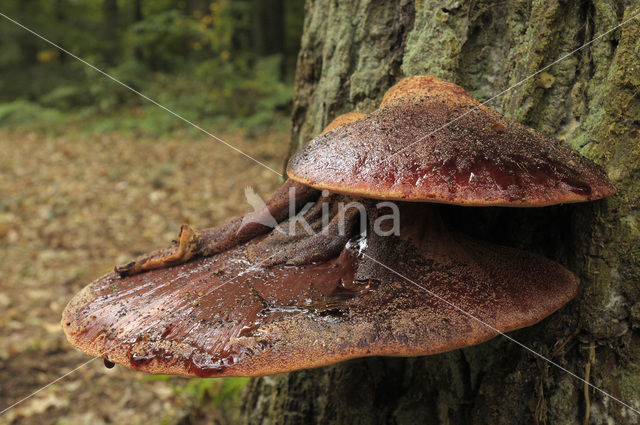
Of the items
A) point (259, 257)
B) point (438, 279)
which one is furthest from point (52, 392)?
point (438, 279)

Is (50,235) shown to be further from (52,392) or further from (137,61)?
(137,61)

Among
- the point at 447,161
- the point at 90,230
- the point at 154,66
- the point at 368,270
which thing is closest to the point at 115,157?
the point at 90,230

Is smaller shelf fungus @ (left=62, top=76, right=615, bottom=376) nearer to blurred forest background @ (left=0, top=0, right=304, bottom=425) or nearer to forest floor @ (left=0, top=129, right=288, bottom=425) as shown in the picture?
blurred forest background @ (left=0, top=0, right=304, bottom=425)

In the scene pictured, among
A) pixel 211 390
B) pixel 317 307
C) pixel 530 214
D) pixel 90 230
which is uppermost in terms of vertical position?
pixel 530 214

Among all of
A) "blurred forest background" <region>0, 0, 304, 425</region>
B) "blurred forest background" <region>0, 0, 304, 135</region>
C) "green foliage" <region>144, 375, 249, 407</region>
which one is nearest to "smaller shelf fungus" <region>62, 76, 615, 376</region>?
"green foliage" <region>144, 375, 249, 407</region>

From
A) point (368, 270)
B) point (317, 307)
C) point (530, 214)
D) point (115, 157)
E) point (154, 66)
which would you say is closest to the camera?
point (317, 307)

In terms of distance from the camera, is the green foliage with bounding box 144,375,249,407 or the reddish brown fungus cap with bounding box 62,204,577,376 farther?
the green foliage with bounding box 144,375,249,407

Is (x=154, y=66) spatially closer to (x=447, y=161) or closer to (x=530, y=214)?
(x=530, y=214)

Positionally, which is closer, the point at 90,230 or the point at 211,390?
the point at 211,390
